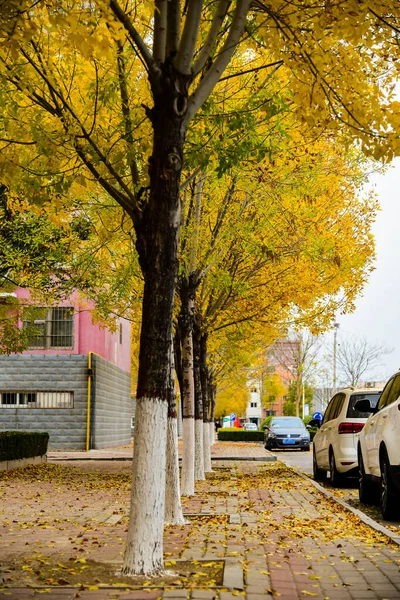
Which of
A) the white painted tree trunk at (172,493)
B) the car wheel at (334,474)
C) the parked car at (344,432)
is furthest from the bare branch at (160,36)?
the car wheel at (334,474)

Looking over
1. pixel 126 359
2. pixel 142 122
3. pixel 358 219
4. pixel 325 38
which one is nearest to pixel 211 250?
pixel 358 219

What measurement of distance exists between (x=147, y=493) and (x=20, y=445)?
16.6 meters

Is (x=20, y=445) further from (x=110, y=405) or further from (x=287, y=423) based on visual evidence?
(x=287, y=423)

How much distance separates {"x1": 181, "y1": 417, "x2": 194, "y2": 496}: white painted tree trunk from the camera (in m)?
Answer: 15.0

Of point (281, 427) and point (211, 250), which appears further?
point (281, 427)

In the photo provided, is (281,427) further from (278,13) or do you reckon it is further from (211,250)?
(278,13)

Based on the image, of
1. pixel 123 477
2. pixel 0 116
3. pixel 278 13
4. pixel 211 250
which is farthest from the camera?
pixel 123 477

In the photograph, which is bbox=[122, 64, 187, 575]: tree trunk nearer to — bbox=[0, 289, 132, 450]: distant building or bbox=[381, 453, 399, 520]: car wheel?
bbox=[381, 453, 399, 520]: car wheel

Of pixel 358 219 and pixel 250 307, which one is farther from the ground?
pixel 358 219

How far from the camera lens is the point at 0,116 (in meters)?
9.69

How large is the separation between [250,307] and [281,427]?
694 inches

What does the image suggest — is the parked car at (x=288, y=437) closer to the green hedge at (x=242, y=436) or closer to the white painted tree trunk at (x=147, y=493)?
the green hedge at (x=242, y=436)

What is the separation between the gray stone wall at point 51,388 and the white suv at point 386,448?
23.2 m

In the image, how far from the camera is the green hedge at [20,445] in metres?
21.7
